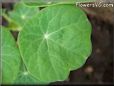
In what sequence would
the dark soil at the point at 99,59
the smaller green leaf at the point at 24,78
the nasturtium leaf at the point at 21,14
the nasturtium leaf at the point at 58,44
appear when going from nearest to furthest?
the nasturtium leaf at the point at 58,44, the smaller green leaf at the point at 24,78, the nasturtium leaf at the point at 21,14, the dark soil at the point at 99,59

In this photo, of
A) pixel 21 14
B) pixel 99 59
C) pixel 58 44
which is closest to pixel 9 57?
pixel 58 44

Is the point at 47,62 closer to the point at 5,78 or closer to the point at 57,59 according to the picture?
the point at 57,59

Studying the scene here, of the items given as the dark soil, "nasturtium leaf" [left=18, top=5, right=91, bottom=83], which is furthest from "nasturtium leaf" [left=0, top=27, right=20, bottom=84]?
the dark soil

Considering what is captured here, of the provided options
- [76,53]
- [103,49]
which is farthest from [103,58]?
[76,53]

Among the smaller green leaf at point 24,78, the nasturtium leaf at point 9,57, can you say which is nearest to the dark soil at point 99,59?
the smaller green leaf at point 24,78

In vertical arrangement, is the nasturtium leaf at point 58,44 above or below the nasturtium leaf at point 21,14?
above

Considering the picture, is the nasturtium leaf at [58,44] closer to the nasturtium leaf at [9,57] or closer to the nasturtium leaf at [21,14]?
the nasturtium leaf at [9,57]

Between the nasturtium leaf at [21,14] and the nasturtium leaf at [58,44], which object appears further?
the nasturtium leaf at [21,14]
